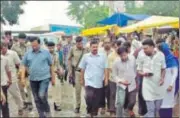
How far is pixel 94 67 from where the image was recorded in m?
9.45

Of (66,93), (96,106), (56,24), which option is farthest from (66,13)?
(96,106)

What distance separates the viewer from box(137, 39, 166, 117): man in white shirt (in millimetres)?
8156

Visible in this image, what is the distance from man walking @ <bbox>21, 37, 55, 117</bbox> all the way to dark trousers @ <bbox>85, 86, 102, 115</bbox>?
0.71 metres

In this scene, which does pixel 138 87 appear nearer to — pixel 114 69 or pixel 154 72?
pixel 114 69

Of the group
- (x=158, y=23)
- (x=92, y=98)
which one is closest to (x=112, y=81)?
(x=92, y=98)

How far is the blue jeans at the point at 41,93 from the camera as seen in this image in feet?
31.4

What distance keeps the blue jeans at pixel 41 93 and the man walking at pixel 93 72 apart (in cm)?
75

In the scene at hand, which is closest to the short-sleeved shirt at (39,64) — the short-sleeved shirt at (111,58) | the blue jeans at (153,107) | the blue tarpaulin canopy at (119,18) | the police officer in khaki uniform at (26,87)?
the short-sleeved shirt at (111,58)

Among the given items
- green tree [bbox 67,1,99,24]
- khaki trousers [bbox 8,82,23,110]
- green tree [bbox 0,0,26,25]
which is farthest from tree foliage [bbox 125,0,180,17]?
khaki trousers [bbox 8,82,23,110]

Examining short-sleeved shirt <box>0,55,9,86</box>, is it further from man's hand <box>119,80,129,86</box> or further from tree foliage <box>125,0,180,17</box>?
tree foliage <box>125,0,180,17</box>

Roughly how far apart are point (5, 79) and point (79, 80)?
2038 mm

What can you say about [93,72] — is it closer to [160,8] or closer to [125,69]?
[125,69]

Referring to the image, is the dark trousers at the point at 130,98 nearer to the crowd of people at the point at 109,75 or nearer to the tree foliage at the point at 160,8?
the crowd of people at the point at 109,75

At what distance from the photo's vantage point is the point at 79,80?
10641mm
